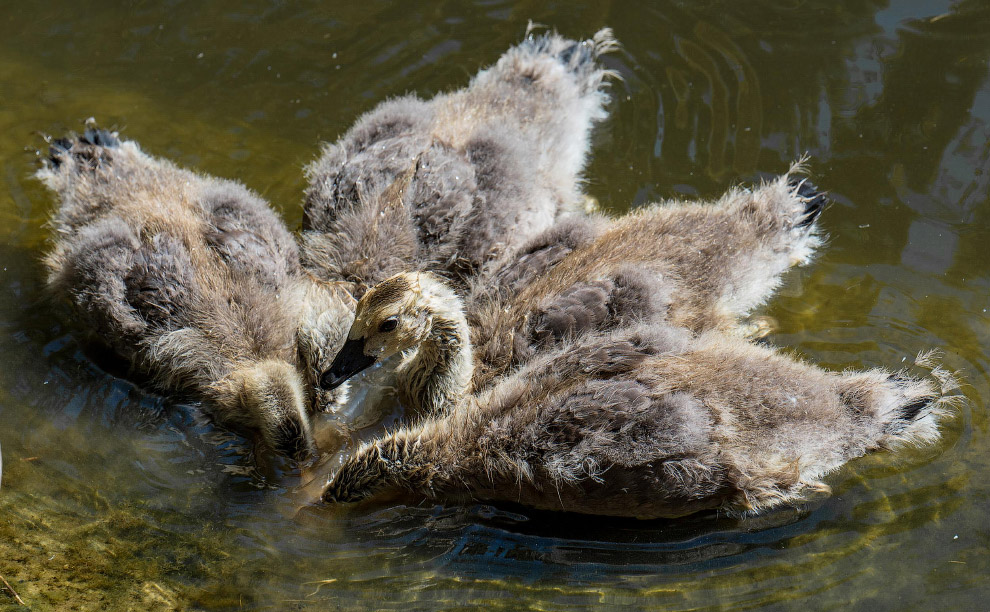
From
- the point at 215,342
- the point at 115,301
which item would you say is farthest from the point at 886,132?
the point at 115,301

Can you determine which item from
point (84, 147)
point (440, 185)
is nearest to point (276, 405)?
point (440, 185)

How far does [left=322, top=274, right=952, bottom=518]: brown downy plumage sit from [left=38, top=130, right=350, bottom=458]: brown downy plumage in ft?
1.30

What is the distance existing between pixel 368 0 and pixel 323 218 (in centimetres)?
266

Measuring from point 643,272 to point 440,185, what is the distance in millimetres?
1282

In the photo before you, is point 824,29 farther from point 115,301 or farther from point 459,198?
point 115,301

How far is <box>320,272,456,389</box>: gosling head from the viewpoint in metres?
4.58

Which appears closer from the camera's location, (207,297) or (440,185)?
(207,297)

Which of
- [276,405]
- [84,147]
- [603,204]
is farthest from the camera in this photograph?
[603,204]

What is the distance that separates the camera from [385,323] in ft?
15.1

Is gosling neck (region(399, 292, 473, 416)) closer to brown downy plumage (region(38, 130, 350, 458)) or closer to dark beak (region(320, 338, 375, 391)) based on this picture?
dark beak (region(320, 338, 375, 391))

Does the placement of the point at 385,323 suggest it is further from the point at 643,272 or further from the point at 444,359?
the point at 643,272

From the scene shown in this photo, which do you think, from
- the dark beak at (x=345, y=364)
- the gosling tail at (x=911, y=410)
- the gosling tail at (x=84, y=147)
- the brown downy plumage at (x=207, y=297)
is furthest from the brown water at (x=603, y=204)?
the dark beak at (x=345, y=364)

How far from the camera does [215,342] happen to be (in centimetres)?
477

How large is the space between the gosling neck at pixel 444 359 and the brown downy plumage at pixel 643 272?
0.12 metres
